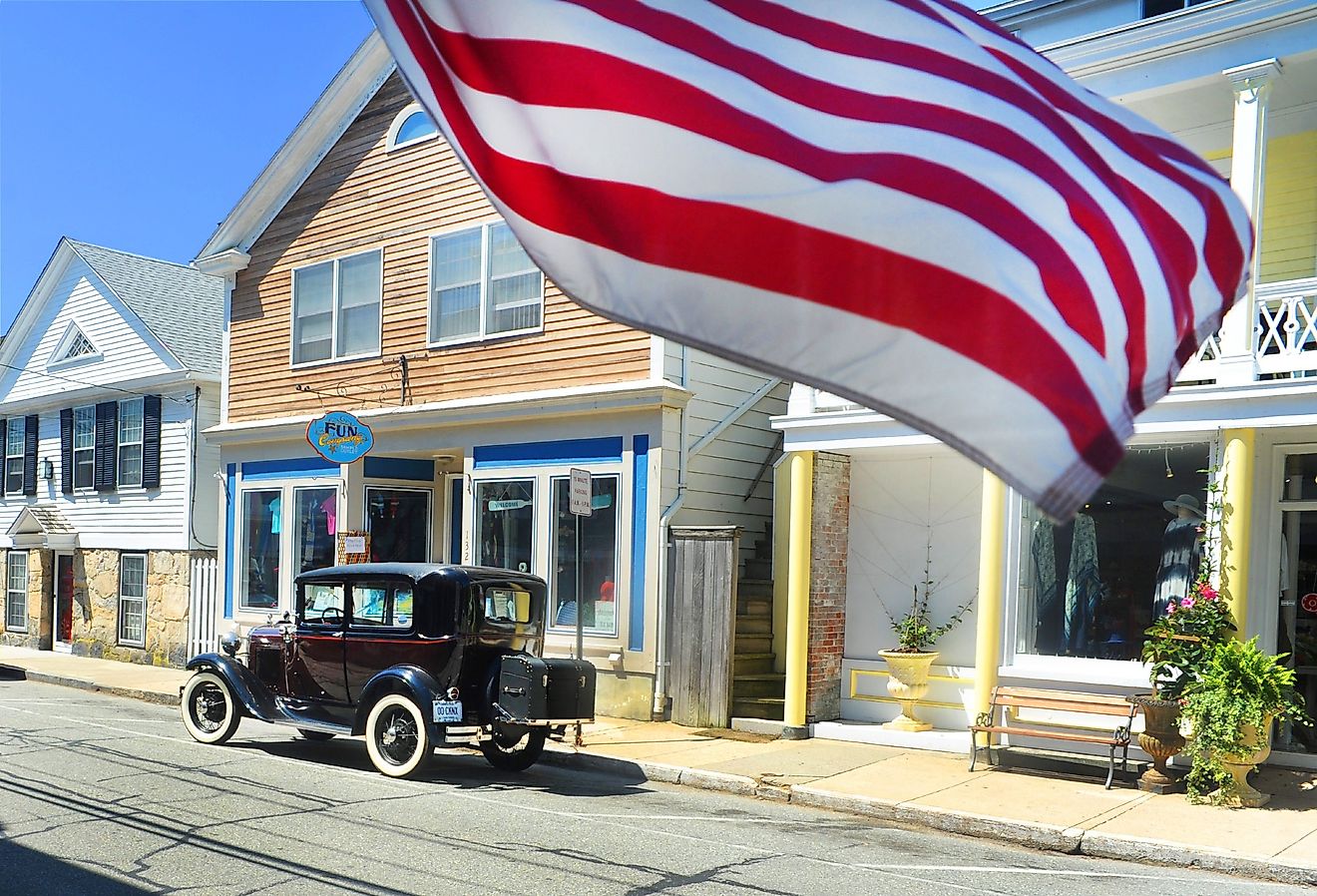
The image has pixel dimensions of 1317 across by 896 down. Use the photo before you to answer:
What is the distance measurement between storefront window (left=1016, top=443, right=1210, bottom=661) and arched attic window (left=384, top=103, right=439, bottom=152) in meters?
10.3

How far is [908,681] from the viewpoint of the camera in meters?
13.5

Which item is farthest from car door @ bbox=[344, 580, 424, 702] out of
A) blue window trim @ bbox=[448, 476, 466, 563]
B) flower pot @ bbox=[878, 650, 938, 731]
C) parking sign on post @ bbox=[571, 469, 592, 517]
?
blue window trim @ bbox=[448, 476, 466, 563]

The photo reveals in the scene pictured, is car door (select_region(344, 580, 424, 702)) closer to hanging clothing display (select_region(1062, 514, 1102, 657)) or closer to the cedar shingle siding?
the cedar shingle siding

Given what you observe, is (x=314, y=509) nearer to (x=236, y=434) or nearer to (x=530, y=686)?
(x=236, y=434)

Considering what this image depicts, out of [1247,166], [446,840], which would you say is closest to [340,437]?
[446,840]

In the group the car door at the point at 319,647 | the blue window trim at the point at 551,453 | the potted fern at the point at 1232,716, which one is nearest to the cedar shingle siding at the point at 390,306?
the blue window trim at the point at 551,453

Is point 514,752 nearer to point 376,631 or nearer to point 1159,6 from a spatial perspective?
point 376,631

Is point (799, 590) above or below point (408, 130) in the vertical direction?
below

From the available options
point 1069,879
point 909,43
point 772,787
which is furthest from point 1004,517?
point 909,43

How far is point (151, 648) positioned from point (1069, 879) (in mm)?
18461

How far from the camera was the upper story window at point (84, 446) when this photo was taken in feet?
81.4

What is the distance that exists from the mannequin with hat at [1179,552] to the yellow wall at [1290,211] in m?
2.58

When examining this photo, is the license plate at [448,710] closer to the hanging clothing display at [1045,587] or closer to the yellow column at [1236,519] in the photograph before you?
the hanging clothing display at [1045,587]

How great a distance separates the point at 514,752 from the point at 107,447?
1593cm
